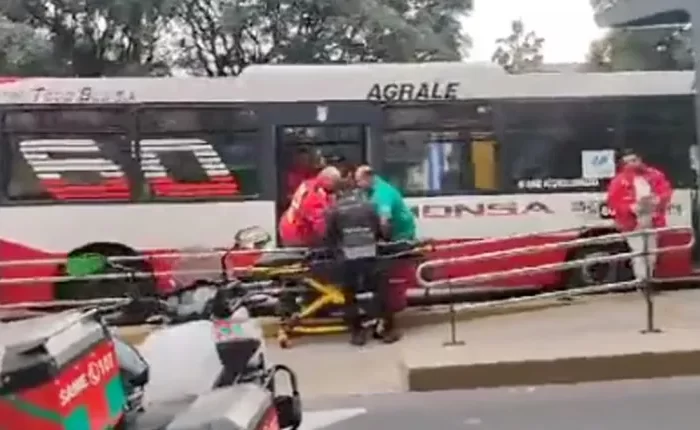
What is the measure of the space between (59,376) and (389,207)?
962 cm

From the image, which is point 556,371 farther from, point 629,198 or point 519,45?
point 519,45

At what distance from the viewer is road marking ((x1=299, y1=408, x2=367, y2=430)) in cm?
914

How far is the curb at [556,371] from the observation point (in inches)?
407

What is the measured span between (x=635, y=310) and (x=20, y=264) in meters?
6.43

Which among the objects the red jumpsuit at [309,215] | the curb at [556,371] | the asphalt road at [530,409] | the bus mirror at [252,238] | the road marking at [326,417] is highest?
the red jumpsuit at [309,215]

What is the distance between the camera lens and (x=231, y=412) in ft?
15.1

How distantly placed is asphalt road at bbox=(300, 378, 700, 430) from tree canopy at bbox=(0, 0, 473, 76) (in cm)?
2005

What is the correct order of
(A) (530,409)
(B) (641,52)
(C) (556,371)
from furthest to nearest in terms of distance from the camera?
(B) (641,52) → (C) (556,371) → (A) (530,409)

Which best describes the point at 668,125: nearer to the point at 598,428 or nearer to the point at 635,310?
the point at 635,310

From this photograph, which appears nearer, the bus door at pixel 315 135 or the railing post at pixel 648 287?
the railing post at pixel 648 287

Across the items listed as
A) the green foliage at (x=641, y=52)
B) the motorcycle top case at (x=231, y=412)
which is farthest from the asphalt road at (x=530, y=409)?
the green foliage at (x=641, y=52)

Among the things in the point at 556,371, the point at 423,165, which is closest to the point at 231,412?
the point at 556,371

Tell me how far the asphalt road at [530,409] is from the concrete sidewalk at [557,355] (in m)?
0.12

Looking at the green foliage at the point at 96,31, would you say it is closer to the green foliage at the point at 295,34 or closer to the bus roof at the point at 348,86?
the green foliage at the point at 295,34
